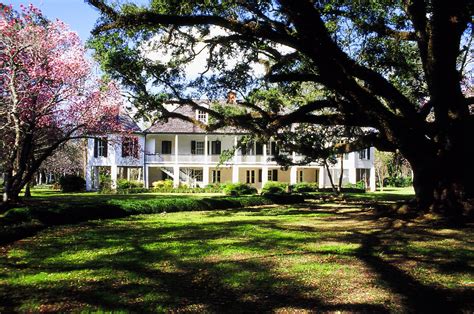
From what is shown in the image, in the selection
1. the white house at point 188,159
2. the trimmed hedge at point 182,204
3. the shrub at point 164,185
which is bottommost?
the trimmed hedge at point 182,204

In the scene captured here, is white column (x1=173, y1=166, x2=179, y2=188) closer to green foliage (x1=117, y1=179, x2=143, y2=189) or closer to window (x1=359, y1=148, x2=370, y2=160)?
green foliage (x1=117, y1=179, x2=143, y2=189)

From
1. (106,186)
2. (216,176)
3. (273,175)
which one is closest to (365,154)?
(273,175)

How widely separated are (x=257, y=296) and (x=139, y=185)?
126 ft

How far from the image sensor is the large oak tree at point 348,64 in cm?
1235

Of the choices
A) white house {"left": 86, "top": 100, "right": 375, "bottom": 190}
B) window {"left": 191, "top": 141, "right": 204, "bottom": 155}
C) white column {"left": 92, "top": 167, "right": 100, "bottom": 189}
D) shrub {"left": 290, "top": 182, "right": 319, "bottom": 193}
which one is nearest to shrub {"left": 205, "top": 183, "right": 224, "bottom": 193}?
white house {"left": 86, "top": 100, "right": 375, "bottom": 190}

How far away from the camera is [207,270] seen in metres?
7.50

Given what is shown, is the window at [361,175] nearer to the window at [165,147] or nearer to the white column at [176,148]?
the white column at [176,148]

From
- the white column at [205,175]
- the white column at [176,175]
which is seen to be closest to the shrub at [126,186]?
the white column at [176,175]

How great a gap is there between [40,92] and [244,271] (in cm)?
1547

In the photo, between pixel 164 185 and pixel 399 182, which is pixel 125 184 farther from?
pixel 399 182

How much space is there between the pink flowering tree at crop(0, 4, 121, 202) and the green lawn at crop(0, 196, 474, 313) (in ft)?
21.6

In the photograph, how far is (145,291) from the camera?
6.10 m

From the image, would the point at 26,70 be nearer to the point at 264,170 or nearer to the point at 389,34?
the point at 389,34

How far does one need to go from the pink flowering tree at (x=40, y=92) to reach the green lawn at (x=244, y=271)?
660 cm
